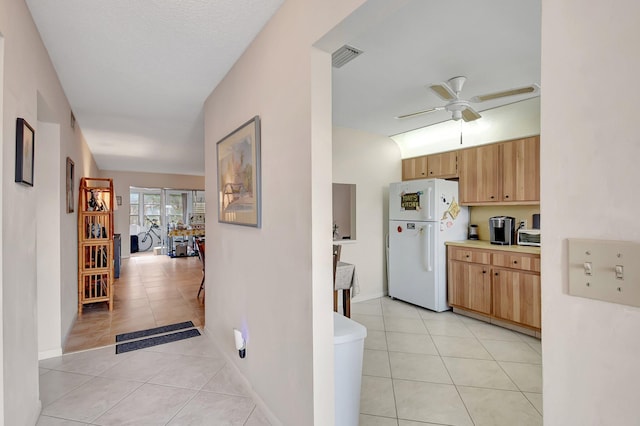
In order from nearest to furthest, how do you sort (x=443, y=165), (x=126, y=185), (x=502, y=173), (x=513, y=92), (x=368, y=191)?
(x=513, y=92), (x=502, y=173), (x=443, y=165), (x=368, y=191), (x=126, y=185)

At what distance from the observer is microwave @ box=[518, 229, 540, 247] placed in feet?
11.4

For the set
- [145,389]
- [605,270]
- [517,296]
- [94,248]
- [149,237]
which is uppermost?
[605,270]

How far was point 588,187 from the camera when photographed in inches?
25.3

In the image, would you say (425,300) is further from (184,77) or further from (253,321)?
(184,77)

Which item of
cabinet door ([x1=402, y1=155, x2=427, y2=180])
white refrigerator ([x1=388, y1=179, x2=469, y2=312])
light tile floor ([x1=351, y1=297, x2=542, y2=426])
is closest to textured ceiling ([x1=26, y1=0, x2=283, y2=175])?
light tile floor ([x1=351, y1=297, x2=542, y2=426])

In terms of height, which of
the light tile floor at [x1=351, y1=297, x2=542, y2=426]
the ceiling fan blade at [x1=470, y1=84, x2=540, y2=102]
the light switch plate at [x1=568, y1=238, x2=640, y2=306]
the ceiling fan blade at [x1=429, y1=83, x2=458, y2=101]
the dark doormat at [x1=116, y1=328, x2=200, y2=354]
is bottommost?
the light tile floor at [x1=351, y1=297, x2=542, y2=426]

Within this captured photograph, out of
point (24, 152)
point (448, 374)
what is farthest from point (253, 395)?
point (24, 152)

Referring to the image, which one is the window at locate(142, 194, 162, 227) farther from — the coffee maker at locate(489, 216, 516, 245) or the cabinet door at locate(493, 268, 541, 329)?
the cabinet door at locate(493, 268, 541, 329)

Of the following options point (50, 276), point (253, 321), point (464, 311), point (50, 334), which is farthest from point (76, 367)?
point (464, 311)

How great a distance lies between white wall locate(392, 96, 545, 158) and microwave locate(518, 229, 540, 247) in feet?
3.64

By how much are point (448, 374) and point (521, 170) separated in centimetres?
245

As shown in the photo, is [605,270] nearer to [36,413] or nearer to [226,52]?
[226,52]

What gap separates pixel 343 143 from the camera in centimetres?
442

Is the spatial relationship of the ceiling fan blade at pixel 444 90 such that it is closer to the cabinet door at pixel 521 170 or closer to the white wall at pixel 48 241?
the cabinet door at pixel 521 170
